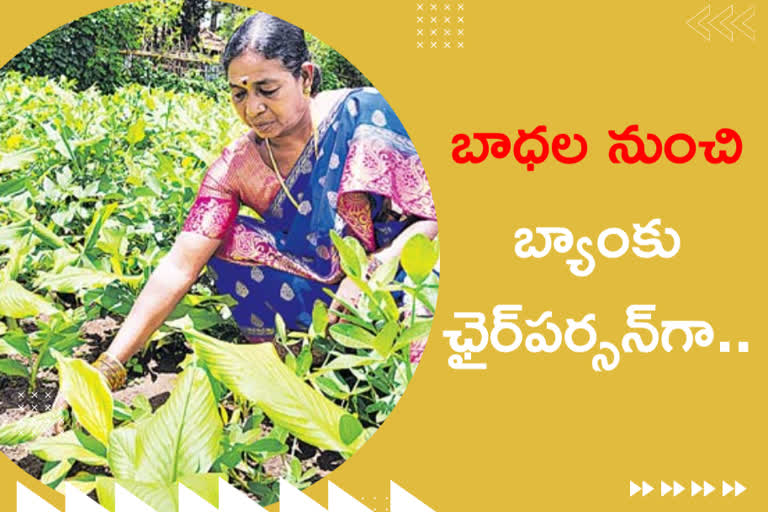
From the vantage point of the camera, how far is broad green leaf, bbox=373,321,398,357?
49.2 inches

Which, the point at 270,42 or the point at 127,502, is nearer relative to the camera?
the point at 127,502

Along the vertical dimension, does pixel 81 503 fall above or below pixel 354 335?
below

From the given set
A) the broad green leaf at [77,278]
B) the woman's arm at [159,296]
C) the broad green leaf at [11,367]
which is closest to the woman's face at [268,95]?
the woman's arm at [159,296]

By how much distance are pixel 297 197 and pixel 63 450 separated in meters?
0.53

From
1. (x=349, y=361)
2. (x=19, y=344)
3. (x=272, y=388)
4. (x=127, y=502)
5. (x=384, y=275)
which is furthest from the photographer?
(x=19, y=344)

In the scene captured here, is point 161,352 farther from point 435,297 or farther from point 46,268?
point 435,297

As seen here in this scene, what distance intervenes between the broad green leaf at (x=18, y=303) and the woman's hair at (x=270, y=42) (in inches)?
18.3

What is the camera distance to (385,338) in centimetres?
125

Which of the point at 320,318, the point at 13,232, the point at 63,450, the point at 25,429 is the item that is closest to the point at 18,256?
the point at 13,232

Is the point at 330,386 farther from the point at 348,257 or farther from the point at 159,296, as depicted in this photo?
the point at 159,296

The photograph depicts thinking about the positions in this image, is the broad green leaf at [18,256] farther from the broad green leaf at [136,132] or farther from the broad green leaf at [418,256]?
the broad green leaf at [418,256]

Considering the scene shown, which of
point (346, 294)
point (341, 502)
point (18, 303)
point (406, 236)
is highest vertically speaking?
point (406, 236)

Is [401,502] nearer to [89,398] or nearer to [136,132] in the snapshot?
[89,398]

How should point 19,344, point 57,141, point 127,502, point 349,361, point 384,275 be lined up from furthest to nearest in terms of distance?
point 57,141, point 19,344, point 384,275, point 349,361, point 127,502
